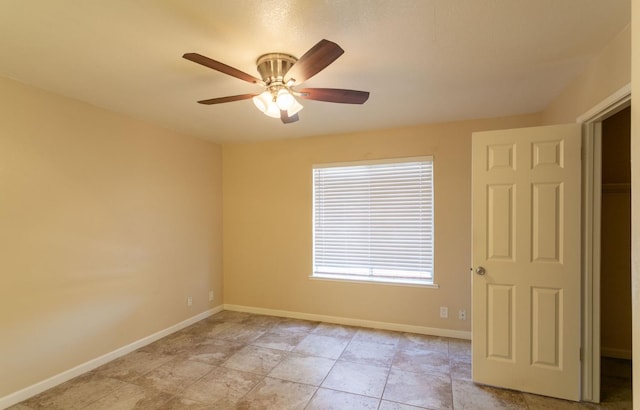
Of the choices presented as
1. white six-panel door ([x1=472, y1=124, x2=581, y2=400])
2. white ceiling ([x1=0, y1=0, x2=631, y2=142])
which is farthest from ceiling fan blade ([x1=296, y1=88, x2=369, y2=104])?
white six-panel door ([x1=472, y1=124, x2=581, y2=400])

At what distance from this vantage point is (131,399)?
2.29 metres

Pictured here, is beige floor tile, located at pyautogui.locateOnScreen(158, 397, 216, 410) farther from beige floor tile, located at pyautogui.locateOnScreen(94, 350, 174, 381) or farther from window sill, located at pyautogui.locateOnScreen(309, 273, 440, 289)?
window sill, located at pyautogui.locateOnScreen(309, 273, 440, 289)

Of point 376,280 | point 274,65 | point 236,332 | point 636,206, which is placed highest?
point 274,65

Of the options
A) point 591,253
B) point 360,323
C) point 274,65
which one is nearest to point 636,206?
point 274,65

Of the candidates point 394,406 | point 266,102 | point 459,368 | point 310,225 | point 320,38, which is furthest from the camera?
point 310,225

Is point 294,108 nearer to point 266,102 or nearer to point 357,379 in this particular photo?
point 266,102

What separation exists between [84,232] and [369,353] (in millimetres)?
2956

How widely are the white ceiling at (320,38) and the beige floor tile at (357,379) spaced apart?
2.46 m

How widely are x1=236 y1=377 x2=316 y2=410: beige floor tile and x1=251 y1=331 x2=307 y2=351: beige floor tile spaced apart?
0.62 meters

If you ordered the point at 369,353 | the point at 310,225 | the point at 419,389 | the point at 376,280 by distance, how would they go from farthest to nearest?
the point at 310,225
the point at 376,280
the point at 369,353
the point at 419,389

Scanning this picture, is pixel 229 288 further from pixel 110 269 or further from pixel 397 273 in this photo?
pixel 397 273

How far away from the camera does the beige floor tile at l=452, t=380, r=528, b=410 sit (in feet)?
7.15

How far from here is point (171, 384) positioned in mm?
2482

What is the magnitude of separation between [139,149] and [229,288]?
90.2 inches
